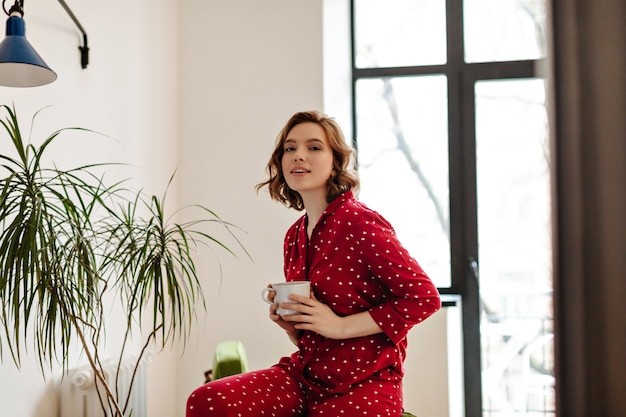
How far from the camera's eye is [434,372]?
10.2ft

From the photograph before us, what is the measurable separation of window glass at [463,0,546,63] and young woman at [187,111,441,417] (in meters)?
1.89

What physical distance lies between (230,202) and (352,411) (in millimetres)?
1723

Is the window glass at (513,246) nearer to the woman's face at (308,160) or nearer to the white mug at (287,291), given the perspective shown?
the woman's face at (308,160)

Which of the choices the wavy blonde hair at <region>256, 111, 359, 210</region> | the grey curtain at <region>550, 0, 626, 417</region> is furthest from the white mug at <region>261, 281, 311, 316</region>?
the grey curtain at <region>550, 0, 626, 417</region>

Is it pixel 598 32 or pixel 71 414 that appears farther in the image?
pixel 598 32

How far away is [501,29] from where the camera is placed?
3457 millimetres

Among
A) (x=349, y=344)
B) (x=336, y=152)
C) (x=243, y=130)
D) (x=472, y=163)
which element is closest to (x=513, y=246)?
(x=472, y=163)

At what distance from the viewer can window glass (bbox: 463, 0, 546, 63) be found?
3.44 meters

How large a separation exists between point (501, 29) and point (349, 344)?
2313mm

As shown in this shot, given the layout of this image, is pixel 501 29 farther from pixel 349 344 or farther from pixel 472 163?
pixel 349 344

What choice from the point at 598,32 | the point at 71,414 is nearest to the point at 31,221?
the point at 71,414

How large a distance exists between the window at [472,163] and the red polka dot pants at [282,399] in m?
1.79

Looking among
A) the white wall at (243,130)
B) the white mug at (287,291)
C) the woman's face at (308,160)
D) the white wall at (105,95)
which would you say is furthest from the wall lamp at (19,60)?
the white wall at (243,130)

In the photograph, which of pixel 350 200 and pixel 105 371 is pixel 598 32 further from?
pixel 105 371
